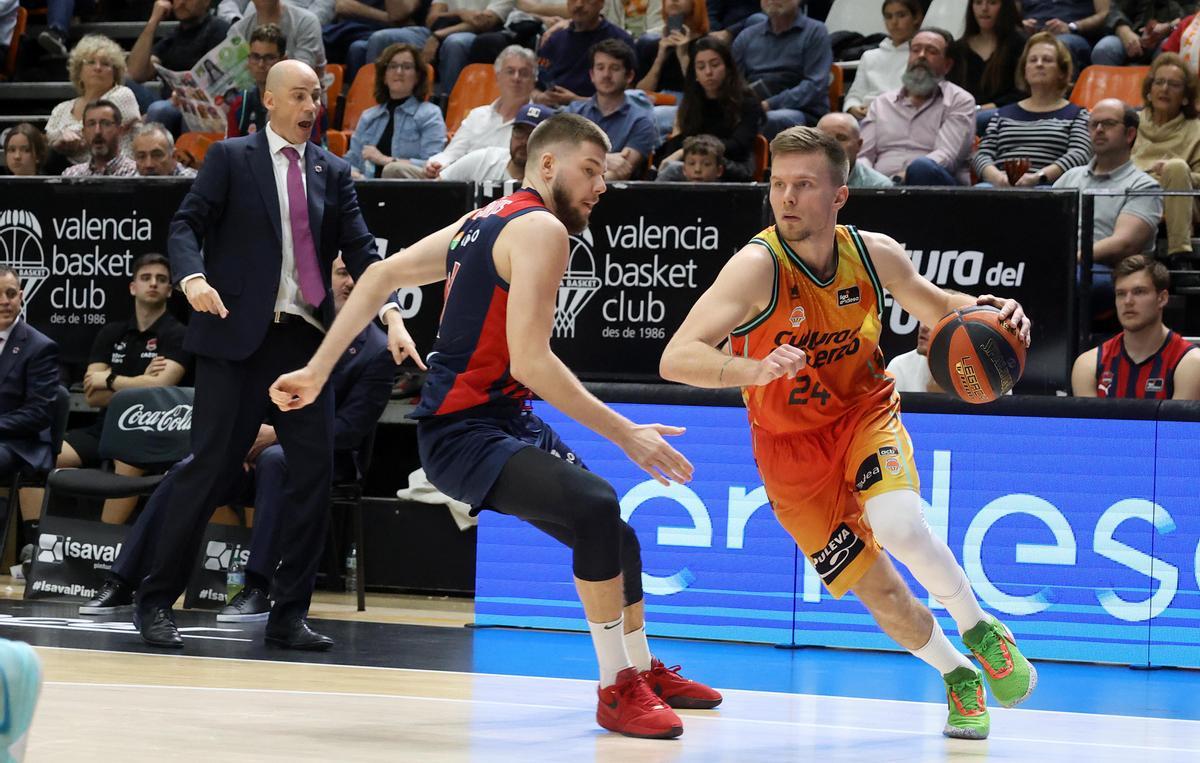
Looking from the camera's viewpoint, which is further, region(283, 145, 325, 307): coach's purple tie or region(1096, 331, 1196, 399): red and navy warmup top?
region(1096, 331, 1196, 399): red and navy warmup top

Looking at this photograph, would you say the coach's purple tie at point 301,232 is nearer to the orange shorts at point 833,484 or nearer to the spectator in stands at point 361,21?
the orange shorts at point 833,484

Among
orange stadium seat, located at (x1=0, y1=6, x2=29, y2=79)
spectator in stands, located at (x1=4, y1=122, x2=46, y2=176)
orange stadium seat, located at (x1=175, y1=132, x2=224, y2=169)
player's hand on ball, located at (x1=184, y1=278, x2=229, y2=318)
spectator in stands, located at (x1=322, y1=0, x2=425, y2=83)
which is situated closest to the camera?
player's hand on ball, located at (x1=184, y1=278, x2=229, y2=318)

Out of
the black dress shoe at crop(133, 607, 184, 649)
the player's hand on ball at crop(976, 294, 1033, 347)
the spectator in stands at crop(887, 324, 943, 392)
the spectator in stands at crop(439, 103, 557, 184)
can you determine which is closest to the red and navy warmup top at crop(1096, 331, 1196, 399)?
the spectator in stands at crop(887, 324, 943, 392)

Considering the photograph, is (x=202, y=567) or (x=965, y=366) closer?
(x=965, y=366)

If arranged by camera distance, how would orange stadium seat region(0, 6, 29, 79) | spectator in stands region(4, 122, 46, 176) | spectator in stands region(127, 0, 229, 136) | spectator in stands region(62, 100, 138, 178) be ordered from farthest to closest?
orange stadium seat region(0, 6, 29, 79) < spectator in stands region(127, 0, 229, 136) < spectator in stands region(4, 122, 46, 176) < spectator in stands region(62, 100, 138, 178)

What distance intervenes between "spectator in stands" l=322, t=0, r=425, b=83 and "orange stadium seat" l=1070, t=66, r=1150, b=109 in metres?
5.14

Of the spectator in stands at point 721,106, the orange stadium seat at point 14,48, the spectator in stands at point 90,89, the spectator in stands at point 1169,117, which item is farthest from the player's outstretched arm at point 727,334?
the orange stadium seat at point 14,48

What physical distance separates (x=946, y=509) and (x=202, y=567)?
12.1ft

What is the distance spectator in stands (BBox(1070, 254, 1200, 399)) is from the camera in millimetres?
6895

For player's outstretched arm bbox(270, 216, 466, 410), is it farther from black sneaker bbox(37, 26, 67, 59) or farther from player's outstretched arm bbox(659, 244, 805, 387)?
black sneaker bbox(37, 26, 67, 59)

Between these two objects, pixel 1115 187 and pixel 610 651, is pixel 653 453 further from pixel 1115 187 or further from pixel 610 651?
pixel 1115 187

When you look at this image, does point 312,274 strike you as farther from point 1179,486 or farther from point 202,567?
point 1179,486

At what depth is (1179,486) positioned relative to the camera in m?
6.25

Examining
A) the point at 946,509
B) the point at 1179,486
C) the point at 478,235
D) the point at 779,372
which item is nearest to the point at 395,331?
the point at 478,235
